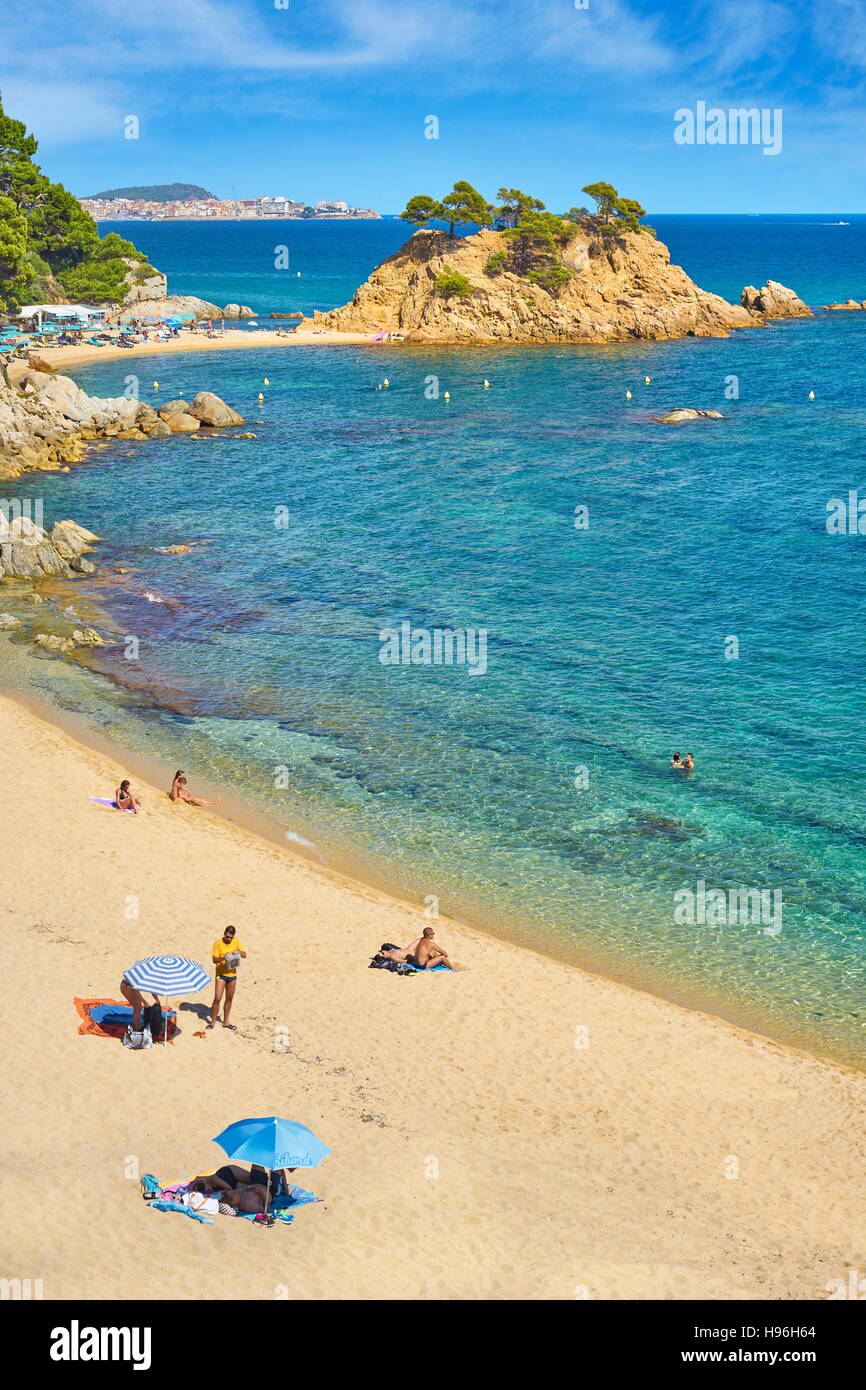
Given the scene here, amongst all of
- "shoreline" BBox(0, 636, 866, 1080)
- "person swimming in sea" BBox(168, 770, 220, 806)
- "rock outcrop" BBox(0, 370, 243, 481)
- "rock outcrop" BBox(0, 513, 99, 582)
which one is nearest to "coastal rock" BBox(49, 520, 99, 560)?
"rock outcrop" BBox(0, 513, 99, 582)

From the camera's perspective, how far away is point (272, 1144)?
16.3 meters

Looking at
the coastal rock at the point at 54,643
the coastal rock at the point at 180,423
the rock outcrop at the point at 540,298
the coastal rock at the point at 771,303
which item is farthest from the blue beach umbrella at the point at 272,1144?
the coastal rock at the point at 771,303

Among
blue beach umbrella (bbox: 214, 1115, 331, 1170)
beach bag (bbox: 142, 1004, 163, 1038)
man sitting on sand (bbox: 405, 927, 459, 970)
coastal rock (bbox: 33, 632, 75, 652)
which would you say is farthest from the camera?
coastal rock (bbox: 33, 632, 75, 652)

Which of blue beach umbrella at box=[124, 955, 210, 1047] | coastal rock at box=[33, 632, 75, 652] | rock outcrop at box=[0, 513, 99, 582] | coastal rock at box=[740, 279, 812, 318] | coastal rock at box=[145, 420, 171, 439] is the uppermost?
coastal rock at box=[740, 279, 812, 318]

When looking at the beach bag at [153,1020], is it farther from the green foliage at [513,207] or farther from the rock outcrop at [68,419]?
the green foliage at [513,207]

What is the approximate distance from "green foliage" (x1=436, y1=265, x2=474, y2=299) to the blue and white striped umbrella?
11115 centimetres

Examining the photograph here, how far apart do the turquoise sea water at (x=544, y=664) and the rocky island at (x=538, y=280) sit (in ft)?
127

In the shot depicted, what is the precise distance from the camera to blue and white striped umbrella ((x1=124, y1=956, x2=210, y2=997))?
20.7 meters

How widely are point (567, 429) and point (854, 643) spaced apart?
44831 mm

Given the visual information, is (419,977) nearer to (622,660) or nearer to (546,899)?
(546,899)

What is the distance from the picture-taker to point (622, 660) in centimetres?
4278

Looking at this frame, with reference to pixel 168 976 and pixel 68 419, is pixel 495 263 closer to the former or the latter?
pixel 68 419

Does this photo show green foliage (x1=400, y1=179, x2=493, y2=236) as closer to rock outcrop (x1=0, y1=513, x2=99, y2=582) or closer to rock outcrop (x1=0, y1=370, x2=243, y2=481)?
rock outcrop (x1=0, y1=370, x2=243, y2=481)

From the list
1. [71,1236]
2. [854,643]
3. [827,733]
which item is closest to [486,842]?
[827,733]
